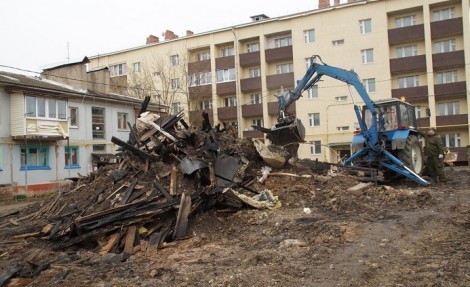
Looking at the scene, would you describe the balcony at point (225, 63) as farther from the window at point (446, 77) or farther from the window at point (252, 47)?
the window at point (446, 77)

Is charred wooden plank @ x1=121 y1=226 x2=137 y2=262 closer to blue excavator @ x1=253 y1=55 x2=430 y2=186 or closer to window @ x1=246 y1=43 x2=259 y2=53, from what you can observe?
blue excavator @ x1=253 y1=55 x2=430 y2=186

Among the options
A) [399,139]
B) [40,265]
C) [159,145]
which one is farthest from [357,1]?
[40,265]

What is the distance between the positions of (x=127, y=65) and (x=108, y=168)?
37857 mm

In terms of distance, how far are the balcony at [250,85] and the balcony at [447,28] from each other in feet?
52.2

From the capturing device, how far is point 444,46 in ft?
111

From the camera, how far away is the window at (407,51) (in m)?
34.8

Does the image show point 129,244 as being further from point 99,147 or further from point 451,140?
point 451,140

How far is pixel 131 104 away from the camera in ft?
99.7

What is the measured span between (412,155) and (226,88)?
30.0 m

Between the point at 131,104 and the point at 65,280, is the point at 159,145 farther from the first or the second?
the point at 131,104

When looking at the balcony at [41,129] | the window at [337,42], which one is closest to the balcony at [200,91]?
the window at [337,42]

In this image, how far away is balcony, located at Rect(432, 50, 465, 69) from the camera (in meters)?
32.8

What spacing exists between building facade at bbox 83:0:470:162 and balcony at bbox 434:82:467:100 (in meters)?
0.07

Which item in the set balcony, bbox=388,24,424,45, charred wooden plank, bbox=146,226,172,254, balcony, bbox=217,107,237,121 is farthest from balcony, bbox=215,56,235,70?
charred wooden plank, bbox=146,226,172,254
